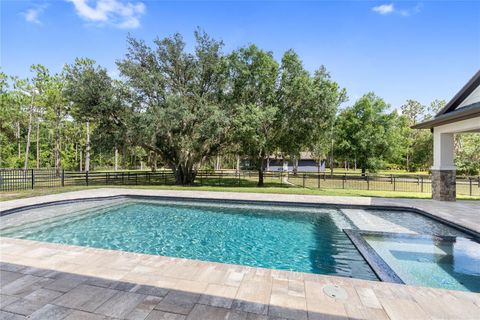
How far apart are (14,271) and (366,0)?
38.7ft

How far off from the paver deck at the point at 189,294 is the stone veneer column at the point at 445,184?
8203 mm

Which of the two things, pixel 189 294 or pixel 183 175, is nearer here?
pixel 189 294

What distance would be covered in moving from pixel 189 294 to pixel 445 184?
10896 millimetres

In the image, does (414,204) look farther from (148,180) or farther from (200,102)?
(148,180)

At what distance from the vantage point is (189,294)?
2.84 m

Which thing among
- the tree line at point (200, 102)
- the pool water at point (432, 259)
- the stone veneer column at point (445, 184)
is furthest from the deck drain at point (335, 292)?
the tree line at point (200, 102)

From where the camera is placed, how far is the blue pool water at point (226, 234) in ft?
16.2

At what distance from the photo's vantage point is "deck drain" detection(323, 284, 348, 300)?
9.27 ft

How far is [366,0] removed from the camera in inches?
342

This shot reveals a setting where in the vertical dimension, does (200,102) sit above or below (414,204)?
above

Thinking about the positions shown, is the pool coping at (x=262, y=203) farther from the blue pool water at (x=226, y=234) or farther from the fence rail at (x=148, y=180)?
the fence rail at (x=148, y=180)

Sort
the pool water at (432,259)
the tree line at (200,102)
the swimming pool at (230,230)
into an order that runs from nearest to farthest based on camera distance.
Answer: the pool water at (432,259), the swimming pool at (230,230), the tree line at (200,102)

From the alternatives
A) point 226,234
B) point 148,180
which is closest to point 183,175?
point 148,180

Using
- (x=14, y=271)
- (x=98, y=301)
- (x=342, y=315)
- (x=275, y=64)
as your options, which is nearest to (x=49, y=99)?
(x=275, y=64)
